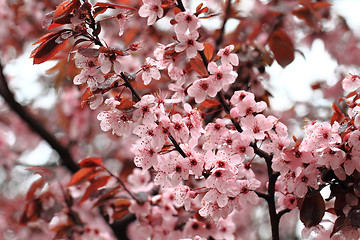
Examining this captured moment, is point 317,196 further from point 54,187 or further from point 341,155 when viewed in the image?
point 54,187

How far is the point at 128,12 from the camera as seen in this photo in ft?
3.76

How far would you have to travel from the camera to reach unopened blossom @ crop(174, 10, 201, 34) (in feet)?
3.60

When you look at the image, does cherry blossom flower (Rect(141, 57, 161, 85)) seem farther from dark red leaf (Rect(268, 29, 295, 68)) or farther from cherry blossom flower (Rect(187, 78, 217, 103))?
dark red leaf (Rect(268, 29, 295, 68))

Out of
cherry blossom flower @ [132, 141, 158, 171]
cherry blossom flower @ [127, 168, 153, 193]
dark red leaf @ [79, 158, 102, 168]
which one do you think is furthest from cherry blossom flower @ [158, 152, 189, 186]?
cherry blossom flower @ [127, 168, 153, 193]

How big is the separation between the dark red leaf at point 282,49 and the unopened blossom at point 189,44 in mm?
456

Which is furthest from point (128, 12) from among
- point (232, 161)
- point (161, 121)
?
point (232, 161)

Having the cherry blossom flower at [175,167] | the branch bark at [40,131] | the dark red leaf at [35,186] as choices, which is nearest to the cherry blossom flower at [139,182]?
the dark red leaf at [35,186]

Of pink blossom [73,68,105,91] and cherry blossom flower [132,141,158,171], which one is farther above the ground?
pink blossom [73,68,105,91]

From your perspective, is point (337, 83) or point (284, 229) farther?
point (284, 229)

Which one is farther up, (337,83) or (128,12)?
(128,12)

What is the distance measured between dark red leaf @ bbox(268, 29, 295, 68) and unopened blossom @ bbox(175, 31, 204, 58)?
456mm

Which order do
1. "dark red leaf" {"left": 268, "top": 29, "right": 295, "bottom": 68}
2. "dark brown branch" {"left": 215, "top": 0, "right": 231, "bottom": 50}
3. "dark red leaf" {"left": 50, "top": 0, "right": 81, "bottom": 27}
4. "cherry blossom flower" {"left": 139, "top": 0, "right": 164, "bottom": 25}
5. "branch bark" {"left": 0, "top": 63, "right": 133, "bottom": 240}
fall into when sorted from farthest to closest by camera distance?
"branch bark" {"left": 0, "top": 63, "right": 133, "bottom": 240}
"dark brown branch" {"left": 215, "top": 0, "right": 231, "bottom": 50}
"dark red leaf" {"left": 268, "top": 29, "right": 295, "bottom": 68}
"cherry blossom flower" {"left": 139, "top": 0, "right": 164, "bottom": 25}
"dark red leaf" {"left": 50, "top": 0, "right": 81, "bottom": 27}

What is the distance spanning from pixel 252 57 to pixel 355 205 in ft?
2.99

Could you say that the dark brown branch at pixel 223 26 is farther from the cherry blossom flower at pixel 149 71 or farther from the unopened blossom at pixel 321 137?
the unopened blossom at pixel 321 137
